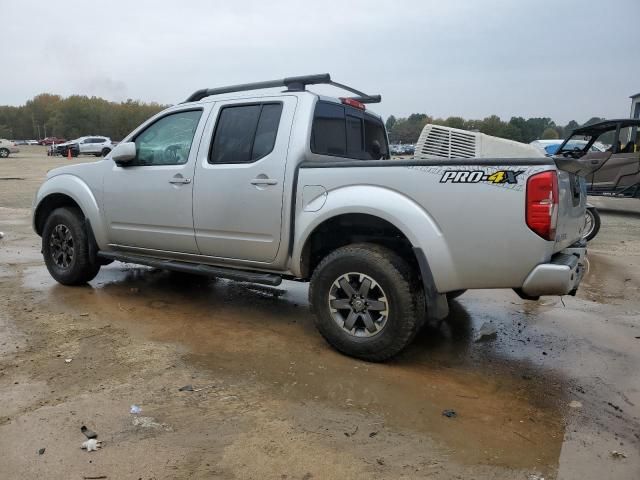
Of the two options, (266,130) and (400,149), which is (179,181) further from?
(400,149)

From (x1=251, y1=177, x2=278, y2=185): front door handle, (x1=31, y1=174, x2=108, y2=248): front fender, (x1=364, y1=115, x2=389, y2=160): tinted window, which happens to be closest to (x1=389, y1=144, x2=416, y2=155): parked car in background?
(x1=364, y1=115, x2=389, y2=160): tinted window

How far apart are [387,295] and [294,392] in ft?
2.97

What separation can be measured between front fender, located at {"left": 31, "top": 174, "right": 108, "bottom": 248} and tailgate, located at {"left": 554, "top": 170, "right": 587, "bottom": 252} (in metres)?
4.13

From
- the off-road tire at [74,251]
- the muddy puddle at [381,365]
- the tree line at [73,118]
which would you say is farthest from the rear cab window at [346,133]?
the tree line at [73,118]

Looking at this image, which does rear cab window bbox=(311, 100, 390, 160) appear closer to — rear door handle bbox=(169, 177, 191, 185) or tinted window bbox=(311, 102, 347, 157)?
tinted window bbox=(311, 102, 347, 157)

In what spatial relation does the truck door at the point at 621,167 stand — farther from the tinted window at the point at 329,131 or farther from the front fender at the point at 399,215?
the front fender at the point at 399,215

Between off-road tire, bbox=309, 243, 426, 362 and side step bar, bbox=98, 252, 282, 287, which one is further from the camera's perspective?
side step bar, bbox=98, 252, 282, 287

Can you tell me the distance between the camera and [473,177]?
329 centimetres

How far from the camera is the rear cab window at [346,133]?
4305 mm

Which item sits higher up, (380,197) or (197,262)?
(380,197)

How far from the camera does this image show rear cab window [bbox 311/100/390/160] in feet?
14.1

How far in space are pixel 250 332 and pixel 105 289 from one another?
2.10 m

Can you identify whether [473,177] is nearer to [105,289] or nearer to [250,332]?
→ [250,332]

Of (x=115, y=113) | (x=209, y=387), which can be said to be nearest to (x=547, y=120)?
(x=209, y=387)
